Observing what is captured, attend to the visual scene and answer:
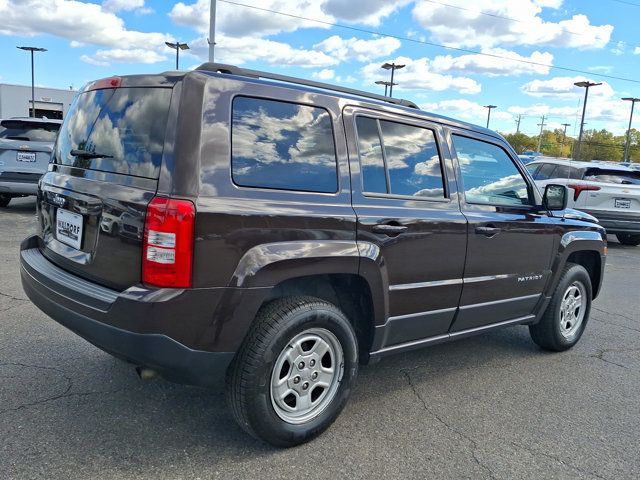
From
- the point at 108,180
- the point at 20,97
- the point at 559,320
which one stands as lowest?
the point at 559,320

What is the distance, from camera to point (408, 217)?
3295mm

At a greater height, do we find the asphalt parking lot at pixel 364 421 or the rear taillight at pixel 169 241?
the rear taillight at pixel 169 241

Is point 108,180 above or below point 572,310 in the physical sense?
above

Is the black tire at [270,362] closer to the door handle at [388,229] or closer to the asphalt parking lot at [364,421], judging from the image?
the asphalt parking lot at [364,421]

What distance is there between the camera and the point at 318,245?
9.32ft

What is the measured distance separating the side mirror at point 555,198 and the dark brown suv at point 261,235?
0.68 meters

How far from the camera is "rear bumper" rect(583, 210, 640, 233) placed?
10961 mm

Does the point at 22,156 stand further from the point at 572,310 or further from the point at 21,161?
the point at 572,310

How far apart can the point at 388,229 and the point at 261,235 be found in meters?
0.85

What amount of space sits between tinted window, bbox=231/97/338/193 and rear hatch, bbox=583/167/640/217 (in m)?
9.71

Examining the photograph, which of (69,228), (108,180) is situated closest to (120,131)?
(108,180)

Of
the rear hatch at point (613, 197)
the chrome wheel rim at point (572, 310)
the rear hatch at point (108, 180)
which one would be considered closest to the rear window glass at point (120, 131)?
the rear hatch at point (108, 180)

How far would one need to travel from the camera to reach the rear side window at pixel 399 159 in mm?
3227

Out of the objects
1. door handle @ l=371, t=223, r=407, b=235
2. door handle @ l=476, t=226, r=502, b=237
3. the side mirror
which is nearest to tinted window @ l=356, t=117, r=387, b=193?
door handle @ l=371, t=223, r=407, b=235
